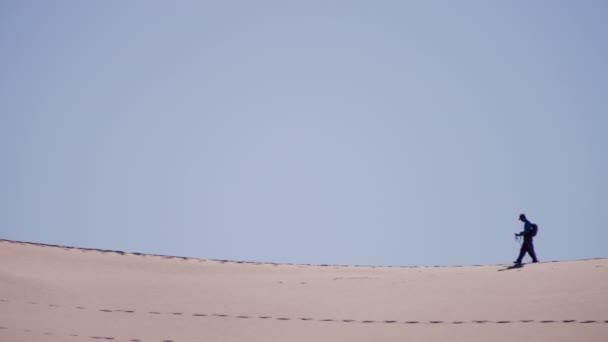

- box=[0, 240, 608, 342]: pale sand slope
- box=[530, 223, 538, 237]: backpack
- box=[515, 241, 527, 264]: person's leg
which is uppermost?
box=[530, 223, 538, 237]: backpack

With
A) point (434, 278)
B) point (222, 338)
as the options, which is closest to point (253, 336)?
point (222, 338)

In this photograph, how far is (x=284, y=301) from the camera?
6.52 meters

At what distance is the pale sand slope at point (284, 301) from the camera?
16.9 feet

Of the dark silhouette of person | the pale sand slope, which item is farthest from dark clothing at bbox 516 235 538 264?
the pale sand slope

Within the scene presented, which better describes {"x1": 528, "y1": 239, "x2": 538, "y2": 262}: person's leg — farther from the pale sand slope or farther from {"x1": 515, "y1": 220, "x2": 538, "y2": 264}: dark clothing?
the pale sand slope

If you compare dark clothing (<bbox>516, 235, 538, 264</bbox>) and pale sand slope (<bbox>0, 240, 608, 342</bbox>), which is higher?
dark clothing (<bbox>516, 235, 538, 264</bbox>)

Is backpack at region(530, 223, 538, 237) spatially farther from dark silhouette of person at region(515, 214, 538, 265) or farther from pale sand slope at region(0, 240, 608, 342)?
pale sand slope at region(0, 240, 608, 342)

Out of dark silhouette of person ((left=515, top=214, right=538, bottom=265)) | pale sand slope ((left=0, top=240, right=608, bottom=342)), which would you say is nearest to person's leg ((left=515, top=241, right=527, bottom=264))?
dark silhouette of person ((left=515, top=214, right=538, bottom=265))

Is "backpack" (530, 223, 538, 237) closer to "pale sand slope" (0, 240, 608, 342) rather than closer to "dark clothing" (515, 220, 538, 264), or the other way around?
"dark clothing" (515, 220, 538, 264)

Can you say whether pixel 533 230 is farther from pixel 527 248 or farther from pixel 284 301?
pixel 284 301

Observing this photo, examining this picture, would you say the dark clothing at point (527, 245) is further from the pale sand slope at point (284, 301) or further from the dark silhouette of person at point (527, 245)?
the pale sand slope at point (284, 301)

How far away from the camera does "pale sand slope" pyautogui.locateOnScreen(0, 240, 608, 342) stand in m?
5.14

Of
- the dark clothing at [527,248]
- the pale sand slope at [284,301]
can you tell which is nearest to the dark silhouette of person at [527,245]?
the dark clothing at [527,248]

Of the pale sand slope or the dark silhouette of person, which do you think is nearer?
the pale sand slope
